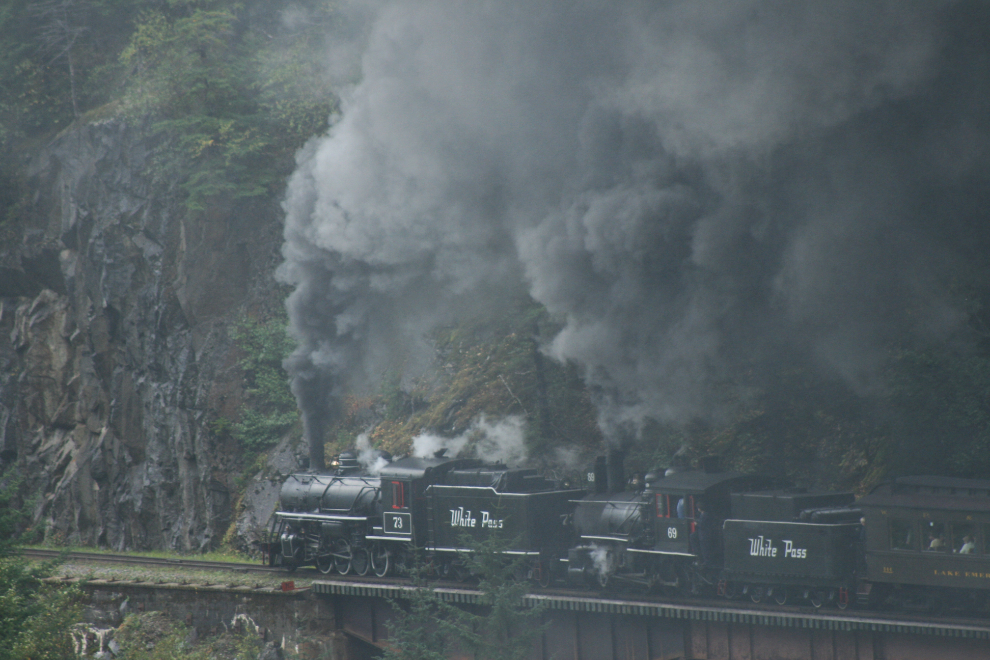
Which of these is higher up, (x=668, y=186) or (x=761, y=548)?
(x=668, y=186)

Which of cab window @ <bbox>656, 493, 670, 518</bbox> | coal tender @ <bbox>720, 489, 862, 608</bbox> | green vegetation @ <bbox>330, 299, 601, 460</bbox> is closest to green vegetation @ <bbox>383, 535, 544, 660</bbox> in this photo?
cab window @ <bbox>656, 493, 670, 518</bbox>

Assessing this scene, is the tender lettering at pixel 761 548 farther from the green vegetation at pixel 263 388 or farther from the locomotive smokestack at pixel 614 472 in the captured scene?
the green vegetation at pixel 263 388

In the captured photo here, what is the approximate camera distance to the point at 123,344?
37.2 m

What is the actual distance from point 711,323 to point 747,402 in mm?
2875

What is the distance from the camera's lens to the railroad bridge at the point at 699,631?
51.9 feet

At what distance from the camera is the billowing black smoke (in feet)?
76.7

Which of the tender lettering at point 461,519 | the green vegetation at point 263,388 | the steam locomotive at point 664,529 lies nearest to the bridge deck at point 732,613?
the steam locomotive at point 664,529

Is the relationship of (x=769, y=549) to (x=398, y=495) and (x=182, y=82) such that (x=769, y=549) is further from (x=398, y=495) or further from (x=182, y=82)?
(x=182, y=82)

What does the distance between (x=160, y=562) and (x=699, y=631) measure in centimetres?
1669

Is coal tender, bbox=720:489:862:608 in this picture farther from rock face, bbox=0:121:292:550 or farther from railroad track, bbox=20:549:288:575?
rock face, bbox=0:121:292:550

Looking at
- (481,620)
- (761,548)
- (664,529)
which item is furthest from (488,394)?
(761,548)

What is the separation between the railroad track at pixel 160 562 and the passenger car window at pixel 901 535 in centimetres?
1491

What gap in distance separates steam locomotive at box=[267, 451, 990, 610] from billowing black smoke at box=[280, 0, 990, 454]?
14.0ft

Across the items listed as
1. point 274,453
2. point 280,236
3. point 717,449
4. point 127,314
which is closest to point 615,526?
point 717,449
